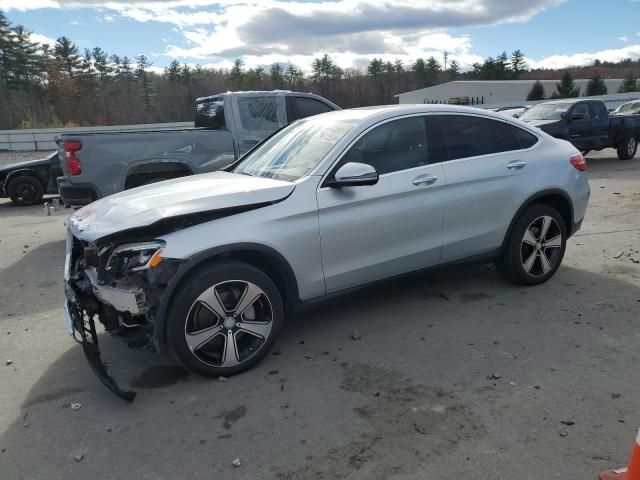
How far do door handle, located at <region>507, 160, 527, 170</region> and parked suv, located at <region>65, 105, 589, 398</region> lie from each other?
0.04 ft

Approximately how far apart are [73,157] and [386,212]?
4816 millimetres

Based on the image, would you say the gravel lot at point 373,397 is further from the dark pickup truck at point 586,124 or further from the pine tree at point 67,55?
the pine tree at point 67,55

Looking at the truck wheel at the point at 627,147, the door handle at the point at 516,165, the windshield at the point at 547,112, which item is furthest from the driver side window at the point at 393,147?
the truck wheel at the point at 627,147

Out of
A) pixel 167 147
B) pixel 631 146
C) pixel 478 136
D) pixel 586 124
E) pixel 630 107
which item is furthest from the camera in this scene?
pixel 630 107

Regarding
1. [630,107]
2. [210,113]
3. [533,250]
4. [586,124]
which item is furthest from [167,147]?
[630,107]

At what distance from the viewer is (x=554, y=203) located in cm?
522

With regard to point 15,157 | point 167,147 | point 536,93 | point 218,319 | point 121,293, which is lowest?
point 218,319

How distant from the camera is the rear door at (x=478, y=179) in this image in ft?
15.0

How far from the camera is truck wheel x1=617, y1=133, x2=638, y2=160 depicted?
52.6 ft

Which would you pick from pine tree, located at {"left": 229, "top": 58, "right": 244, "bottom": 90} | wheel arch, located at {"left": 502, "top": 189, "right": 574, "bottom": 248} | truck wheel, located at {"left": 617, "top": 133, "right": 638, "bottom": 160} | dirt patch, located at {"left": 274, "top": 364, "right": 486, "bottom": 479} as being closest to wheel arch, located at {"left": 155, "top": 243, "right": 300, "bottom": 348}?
dirt patch, located at {"left": 274, "top": 364, "right": 486, "bottom": 479}

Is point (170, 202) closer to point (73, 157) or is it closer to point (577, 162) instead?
point (577, 162)

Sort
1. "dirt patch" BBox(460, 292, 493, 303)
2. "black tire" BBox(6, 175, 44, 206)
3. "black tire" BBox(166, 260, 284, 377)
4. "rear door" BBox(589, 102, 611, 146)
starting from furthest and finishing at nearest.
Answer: "rear door" BBox(589, 102, 611, 146) → "black tire" BBox(6, 175, 44, 206) → "dirt patch" BBox(460, 292, 493, 303) → "black tire" BBox(166, 260, 284, 377)

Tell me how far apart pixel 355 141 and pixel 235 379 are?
201 cm

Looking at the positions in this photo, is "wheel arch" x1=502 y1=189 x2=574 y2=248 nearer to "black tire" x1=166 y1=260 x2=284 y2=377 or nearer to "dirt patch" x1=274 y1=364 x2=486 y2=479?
"dirt patch" x1=274 y1=364 x2=486 y2=479
